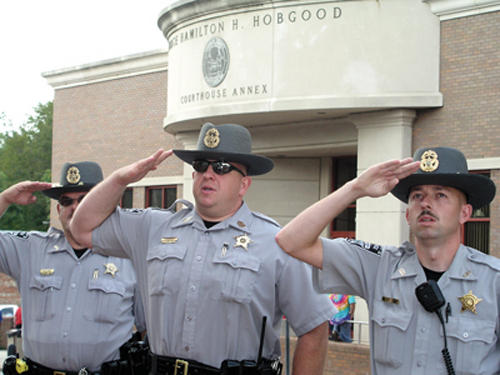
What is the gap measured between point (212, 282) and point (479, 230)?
11.1m

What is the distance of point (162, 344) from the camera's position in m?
4.61

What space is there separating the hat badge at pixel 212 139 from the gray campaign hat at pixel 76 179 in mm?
1490

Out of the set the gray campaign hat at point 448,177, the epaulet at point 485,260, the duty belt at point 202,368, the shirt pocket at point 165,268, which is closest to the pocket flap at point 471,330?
the epaulet at point 485,260

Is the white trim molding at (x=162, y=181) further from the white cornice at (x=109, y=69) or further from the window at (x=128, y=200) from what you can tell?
the white cornice at (x=109, y=69)

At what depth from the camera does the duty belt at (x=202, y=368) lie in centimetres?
445

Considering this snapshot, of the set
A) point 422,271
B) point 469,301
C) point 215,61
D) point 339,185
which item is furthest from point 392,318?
point 339,185

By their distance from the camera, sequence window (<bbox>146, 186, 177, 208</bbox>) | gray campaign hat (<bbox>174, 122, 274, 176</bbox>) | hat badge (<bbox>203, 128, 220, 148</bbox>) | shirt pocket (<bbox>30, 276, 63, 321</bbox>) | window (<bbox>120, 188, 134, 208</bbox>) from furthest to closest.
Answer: window (<bbox>120, 188, 134, 208</bbox>)
window (<bbox>146, 186, 177, 208</bbox>)
shirt pocket (<bbox>30, 276, 63, 321</bbox>)
hat badge (<bbox>203, 128, 220, 148</bbox>)
gray campaign hat (<bbox>174, 122, 274, 176</bbox>)

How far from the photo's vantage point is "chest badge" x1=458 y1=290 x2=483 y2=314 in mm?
3760

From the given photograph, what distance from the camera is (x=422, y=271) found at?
12.9 ft

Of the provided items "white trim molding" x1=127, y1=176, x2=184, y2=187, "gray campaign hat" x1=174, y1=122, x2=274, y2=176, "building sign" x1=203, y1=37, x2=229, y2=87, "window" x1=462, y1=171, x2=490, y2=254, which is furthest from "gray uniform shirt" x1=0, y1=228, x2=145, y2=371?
"white trim molding" x1=127, y1=176, x2=184, y2=187

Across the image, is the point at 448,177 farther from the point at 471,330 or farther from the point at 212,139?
the point at 212,139

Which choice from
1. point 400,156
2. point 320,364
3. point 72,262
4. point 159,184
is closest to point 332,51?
point 400,156

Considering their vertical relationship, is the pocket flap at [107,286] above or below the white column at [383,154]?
below

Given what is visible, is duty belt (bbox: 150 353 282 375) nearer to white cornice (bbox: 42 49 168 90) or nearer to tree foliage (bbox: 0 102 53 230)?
white cornice (bbox: 42 49 168 90)
